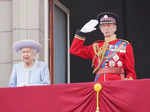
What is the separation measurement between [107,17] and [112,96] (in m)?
1.08

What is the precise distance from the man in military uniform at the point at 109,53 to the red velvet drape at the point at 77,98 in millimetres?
587

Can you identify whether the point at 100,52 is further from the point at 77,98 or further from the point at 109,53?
the point at 77,98

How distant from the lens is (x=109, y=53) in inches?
243

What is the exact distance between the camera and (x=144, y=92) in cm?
529

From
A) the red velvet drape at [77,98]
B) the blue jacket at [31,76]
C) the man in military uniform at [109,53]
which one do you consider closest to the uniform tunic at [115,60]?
the man in military uniform at [109,53]

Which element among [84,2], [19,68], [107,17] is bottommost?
[19,68]

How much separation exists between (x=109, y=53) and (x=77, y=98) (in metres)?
0.83

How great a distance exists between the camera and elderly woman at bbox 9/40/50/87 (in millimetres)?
6117

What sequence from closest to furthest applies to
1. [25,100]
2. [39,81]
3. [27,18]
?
[25,100], [39,81], [27,18]

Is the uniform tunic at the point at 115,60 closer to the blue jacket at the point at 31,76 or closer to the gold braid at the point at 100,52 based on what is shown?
the gold braid at the point at 100,52

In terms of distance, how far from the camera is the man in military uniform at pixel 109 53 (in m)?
6.06

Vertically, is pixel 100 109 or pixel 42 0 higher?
pixel 42 0

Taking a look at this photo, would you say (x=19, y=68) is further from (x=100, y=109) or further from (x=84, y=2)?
(x=84, y=2)

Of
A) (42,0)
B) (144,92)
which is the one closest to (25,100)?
(144,92)
